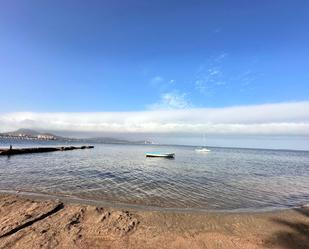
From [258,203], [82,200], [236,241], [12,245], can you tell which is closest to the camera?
[12,245]

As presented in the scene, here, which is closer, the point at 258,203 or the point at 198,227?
the point at 198,227

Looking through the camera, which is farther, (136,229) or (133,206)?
(133,206)

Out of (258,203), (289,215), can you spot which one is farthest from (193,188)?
(289,215)

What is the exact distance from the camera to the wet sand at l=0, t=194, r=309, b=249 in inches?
257

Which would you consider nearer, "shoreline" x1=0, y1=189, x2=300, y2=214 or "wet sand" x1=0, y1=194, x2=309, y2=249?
"wet sand" x1=0, y1=194, x2=309, y2=249

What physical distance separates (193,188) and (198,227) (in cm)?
885

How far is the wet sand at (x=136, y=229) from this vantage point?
6.53m

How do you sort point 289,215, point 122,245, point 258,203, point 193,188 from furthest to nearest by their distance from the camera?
point 193,188, point 258,203, point 289,215, point 122,245

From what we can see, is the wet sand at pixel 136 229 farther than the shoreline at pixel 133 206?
No

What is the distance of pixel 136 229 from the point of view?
7746 millimetres

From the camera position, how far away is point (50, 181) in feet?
56.7

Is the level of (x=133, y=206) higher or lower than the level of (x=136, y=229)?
lower

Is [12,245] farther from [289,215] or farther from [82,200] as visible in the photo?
[289,215]

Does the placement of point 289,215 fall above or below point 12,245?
below
